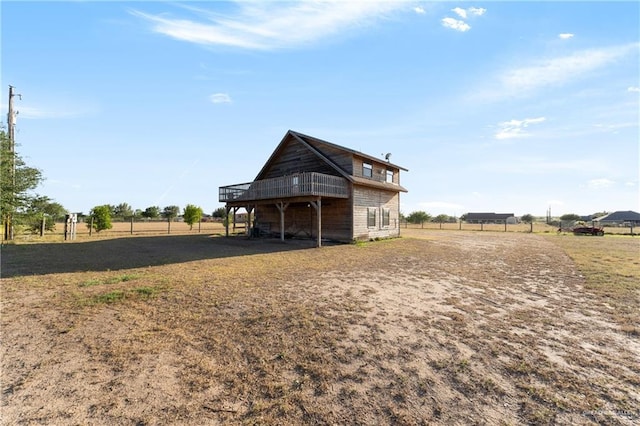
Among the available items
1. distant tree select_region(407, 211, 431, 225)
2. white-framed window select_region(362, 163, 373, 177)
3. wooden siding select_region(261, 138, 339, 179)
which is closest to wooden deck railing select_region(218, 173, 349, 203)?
wooden siding select_region(261, 138, 339, 179)

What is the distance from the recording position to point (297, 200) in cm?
1770

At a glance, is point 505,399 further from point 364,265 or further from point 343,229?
point 343,229

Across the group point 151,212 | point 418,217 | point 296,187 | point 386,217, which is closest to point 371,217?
point 386,217

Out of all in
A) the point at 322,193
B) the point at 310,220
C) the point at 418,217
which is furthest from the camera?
the point at 418,217

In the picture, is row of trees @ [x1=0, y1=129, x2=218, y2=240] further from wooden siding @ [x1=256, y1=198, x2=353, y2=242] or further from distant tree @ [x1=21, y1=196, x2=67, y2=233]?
wooden siding @ [x1=256, y1=198, x2=353, y2=242]

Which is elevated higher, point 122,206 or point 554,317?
point 122,206

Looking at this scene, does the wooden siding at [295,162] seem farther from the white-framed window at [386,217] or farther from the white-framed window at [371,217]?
the white-framed window at [386,217]

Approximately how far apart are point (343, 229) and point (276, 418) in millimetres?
16306

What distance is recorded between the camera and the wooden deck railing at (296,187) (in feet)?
54.3

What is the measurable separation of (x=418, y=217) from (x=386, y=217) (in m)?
38.1

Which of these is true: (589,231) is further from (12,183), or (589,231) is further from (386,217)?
(12,183)

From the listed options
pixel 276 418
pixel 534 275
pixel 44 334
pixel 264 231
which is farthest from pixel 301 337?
pixel 264 231

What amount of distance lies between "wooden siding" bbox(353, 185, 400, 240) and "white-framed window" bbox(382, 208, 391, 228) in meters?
0.23

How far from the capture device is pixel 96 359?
3885 millimetres
